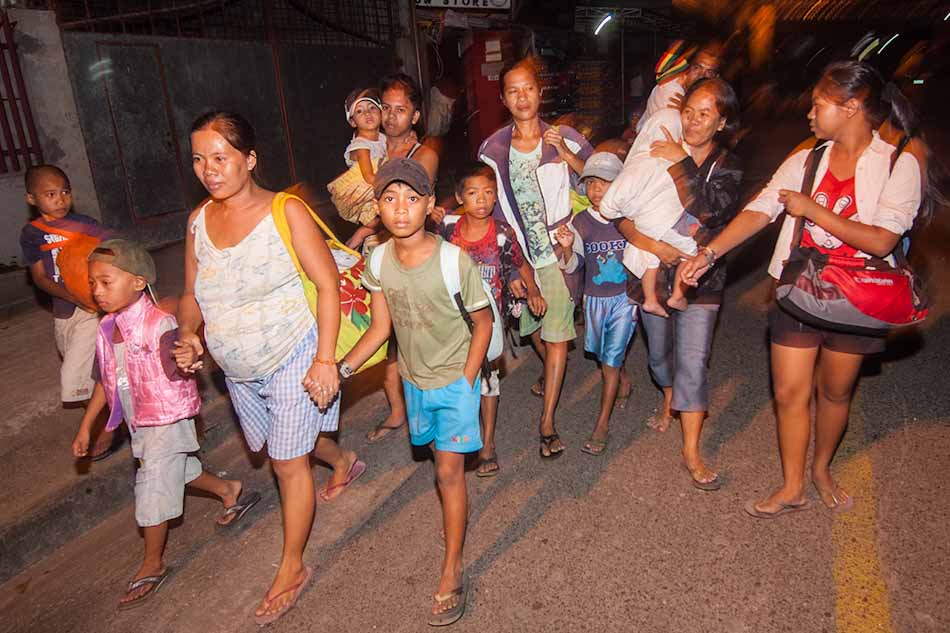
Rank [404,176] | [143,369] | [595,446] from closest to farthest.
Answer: [404,176] → [143,369] → [595,446]

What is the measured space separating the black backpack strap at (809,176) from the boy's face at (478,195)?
1.57 meters

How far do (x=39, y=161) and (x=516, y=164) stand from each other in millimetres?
6288

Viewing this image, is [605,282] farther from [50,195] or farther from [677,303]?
[50,195]

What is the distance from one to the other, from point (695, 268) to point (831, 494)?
141 cm

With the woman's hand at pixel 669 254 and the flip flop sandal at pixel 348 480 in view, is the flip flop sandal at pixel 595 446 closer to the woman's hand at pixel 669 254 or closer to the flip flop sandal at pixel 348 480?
the woman's hand at pixel 669 254

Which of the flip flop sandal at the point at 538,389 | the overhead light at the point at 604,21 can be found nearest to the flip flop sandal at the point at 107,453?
the flip flop sandal at the point at 538,389

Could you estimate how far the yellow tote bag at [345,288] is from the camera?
2.80 m

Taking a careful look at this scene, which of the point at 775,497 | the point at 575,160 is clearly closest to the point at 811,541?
the point at 775,497

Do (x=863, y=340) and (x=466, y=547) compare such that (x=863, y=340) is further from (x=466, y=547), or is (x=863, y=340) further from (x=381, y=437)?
(x=381, y=437)

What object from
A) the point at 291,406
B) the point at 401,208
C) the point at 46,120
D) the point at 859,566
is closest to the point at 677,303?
the point at 859,566

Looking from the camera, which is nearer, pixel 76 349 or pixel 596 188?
pixel 596 188

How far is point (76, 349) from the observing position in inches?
167

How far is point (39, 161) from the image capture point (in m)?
7.39

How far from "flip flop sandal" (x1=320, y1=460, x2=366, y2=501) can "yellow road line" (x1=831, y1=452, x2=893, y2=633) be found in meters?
2.59
